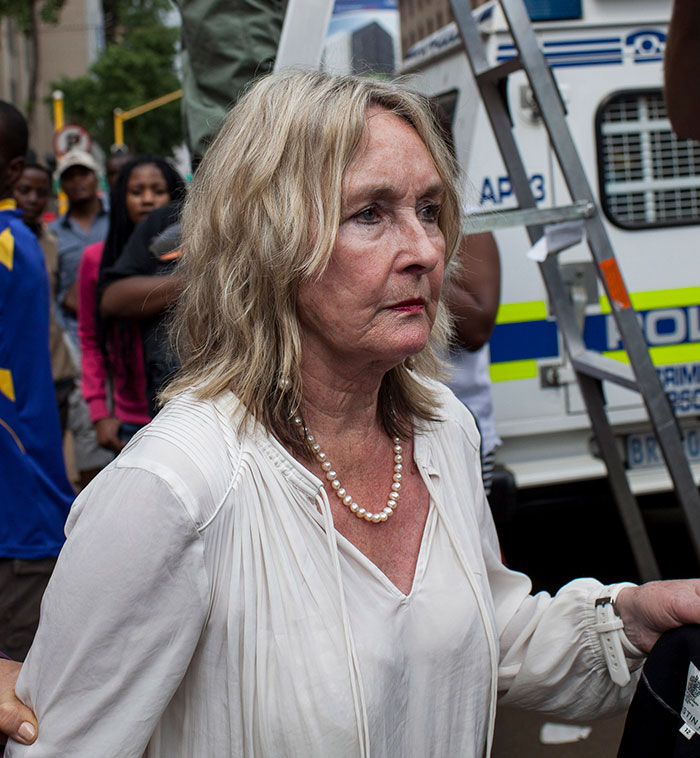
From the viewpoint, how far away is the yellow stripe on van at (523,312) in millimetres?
4621

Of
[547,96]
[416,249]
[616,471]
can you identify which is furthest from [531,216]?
[416,249]

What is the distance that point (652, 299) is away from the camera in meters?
4.78

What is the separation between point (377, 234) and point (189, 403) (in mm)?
392

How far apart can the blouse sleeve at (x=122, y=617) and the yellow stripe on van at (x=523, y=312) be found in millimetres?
3450

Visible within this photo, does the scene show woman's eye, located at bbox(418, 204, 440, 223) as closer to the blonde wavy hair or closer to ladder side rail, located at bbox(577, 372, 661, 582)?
the blonde wavy hair

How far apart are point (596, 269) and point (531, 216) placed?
0.26 metres

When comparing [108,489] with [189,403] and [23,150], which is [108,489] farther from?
[23,150]

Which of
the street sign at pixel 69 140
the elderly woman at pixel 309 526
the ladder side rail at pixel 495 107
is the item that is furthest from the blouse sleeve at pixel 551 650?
the street sign at pixel 69 140

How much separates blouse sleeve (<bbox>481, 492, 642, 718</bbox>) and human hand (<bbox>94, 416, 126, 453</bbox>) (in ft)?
7.53

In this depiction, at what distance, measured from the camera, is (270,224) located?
1520mm

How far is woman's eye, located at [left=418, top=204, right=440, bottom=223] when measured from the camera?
1632 mm

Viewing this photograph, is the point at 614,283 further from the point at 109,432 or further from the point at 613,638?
the point at 109,432

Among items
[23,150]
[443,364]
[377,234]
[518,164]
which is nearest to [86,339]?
[23,150]

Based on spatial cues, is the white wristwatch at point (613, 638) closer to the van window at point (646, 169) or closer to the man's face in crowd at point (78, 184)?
the van window at point (646, 169)
